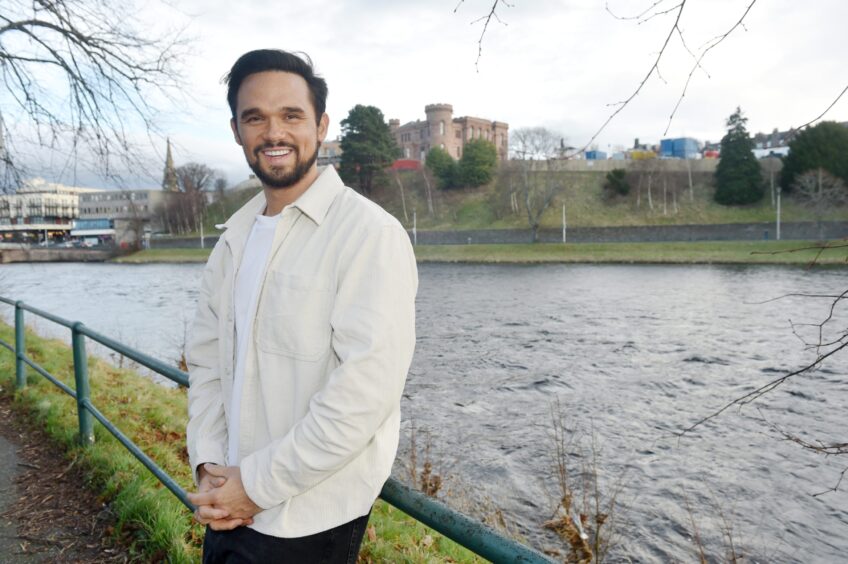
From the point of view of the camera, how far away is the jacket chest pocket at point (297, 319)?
64.1 inches

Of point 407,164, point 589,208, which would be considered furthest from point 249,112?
point 407,164

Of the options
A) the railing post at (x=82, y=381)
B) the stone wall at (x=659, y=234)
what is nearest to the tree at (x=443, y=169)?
the stone wall at (x=659, y=234)

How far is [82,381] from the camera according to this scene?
434cm

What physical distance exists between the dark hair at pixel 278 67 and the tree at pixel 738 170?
186ft

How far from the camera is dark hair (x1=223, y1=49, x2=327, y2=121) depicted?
1.80 metres

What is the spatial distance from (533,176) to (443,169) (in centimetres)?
1037

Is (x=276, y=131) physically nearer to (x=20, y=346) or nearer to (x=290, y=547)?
(x=290, y=547)

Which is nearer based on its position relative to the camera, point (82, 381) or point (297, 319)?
point (297, 319)

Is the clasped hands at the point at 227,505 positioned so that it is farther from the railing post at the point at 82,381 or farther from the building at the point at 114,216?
the building at the point at 114,216

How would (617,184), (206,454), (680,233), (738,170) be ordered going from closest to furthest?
(206,454) → (680,233) → (738,170) → (617,184)

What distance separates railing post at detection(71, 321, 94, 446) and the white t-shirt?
2.77 metres

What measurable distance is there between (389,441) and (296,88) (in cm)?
105

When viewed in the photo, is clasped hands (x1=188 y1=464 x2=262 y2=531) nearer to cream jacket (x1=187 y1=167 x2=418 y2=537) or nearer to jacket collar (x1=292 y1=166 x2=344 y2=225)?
cream jacket (x1=187 y1=167 x2=418 y2=537)

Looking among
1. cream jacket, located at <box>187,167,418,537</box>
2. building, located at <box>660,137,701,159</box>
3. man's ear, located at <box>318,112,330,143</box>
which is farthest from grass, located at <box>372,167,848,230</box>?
cream jacket, located at <box>187,167,418,537</box>
